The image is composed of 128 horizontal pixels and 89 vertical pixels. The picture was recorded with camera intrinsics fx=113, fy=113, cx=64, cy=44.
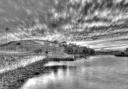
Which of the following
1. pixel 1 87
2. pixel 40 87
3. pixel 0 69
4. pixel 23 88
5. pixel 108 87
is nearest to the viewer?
pixel 1 87

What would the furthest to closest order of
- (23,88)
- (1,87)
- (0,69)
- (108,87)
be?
(0,69) → (108,87) → (23,88) → (1,87)

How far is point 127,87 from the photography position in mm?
22453

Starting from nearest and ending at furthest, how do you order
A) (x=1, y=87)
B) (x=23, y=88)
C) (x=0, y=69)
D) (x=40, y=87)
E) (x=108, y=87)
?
(x=1, y=87)
(x=23, y=88)
(x=40, y=87)
(x=108, y=87)
(x=0, y=69)

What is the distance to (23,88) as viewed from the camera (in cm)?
1975

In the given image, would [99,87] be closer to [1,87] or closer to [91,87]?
[91,87]

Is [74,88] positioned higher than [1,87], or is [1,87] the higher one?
[1,87]

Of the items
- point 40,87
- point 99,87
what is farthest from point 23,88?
point 99,87

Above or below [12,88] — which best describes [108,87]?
below

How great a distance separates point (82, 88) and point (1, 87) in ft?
45.9

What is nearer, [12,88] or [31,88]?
[12,88]

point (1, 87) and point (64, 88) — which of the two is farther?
point (64, 88)

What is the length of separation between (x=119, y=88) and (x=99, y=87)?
3.76 metres

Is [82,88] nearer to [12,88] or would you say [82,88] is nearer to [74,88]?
[74,88]

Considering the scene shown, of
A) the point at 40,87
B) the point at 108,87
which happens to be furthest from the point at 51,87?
the point at 108,87
